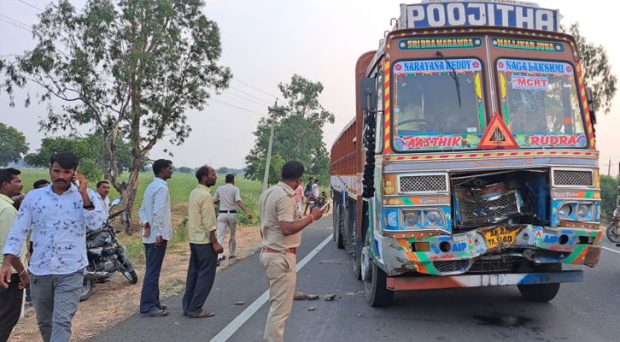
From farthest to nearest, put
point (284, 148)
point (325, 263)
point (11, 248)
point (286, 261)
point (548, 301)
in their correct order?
point (284, 148)
point (325, 263)
point (548, 301)
point (286, 261)
point (11, 248)

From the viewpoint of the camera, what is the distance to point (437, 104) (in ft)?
18.1

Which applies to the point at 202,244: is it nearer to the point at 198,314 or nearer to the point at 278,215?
the point at 198,314

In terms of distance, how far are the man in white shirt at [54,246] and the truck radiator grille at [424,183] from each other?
3.01m

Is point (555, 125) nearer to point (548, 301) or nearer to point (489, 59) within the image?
point (489, 59)

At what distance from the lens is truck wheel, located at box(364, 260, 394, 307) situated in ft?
20.0

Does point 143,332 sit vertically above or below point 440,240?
below

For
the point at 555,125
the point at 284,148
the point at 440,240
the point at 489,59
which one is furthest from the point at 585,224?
the point at 284,148

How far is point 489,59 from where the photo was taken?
5.55 metres

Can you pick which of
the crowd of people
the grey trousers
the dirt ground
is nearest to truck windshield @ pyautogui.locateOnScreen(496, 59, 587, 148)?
the crowd of people

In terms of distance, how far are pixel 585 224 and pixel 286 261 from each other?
3.16 meters

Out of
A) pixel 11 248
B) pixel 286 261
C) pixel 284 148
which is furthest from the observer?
pixel 284 148

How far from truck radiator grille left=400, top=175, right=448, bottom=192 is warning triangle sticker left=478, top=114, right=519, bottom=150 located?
Result: 2.01ft

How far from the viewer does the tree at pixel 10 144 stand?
69.7 meters

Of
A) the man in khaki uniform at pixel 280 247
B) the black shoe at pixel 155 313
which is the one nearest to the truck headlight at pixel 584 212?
the man in khaki uniform at pixel 280 247
